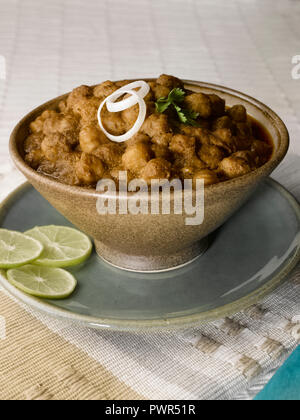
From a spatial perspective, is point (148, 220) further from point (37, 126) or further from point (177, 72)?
point (177, 72)

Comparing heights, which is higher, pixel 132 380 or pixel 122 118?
pixel 122 118

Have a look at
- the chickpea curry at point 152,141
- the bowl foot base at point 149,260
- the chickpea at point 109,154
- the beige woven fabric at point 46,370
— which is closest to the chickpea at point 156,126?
the chickpea curry at point 152,141

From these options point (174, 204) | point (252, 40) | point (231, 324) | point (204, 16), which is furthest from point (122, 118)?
point (204, 16)

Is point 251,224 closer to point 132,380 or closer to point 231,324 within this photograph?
point 231,324

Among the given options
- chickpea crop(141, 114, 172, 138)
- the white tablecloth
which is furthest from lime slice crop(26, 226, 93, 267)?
chickpea crop(141, 114, 172, 138)

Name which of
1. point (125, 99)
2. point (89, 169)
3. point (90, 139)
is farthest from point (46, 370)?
point (125, 99)

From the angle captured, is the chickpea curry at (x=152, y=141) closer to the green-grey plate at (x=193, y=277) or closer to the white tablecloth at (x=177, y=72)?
the green-grey plate at (x=193, y=277)
